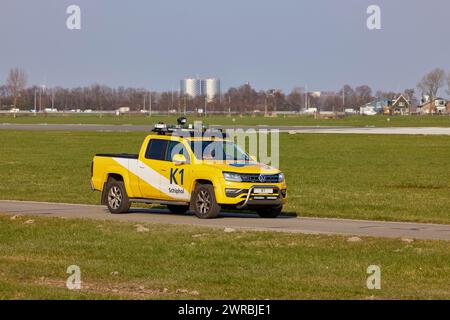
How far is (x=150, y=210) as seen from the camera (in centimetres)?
2522

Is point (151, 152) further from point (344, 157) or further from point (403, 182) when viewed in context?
point (344, 157)

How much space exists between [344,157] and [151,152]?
94.9 feet

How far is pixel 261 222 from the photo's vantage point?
21.7 meters

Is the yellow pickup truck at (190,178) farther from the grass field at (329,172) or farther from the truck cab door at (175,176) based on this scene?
the grass field at (329,172)

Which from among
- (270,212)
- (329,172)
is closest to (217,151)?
(270,212)

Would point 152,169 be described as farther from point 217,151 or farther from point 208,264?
point 208,264

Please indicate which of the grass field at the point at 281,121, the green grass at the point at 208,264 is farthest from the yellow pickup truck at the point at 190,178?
the grass field at the point at 281,121

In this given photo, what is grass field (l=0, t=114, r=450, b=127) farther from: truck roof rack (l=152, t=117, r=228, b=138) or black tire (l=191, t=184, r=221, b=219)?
black tire (l=191, t=184, r=221, b=219)

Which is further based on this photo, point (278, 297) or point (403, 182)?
point (403, 182)

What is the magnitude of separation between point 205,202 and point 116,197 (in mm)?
2589

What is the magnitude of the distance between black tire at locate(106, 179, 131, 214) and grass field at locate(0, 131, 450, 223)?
4010 millimetres

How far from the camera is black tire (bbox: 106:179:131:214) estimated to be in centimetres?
2348
